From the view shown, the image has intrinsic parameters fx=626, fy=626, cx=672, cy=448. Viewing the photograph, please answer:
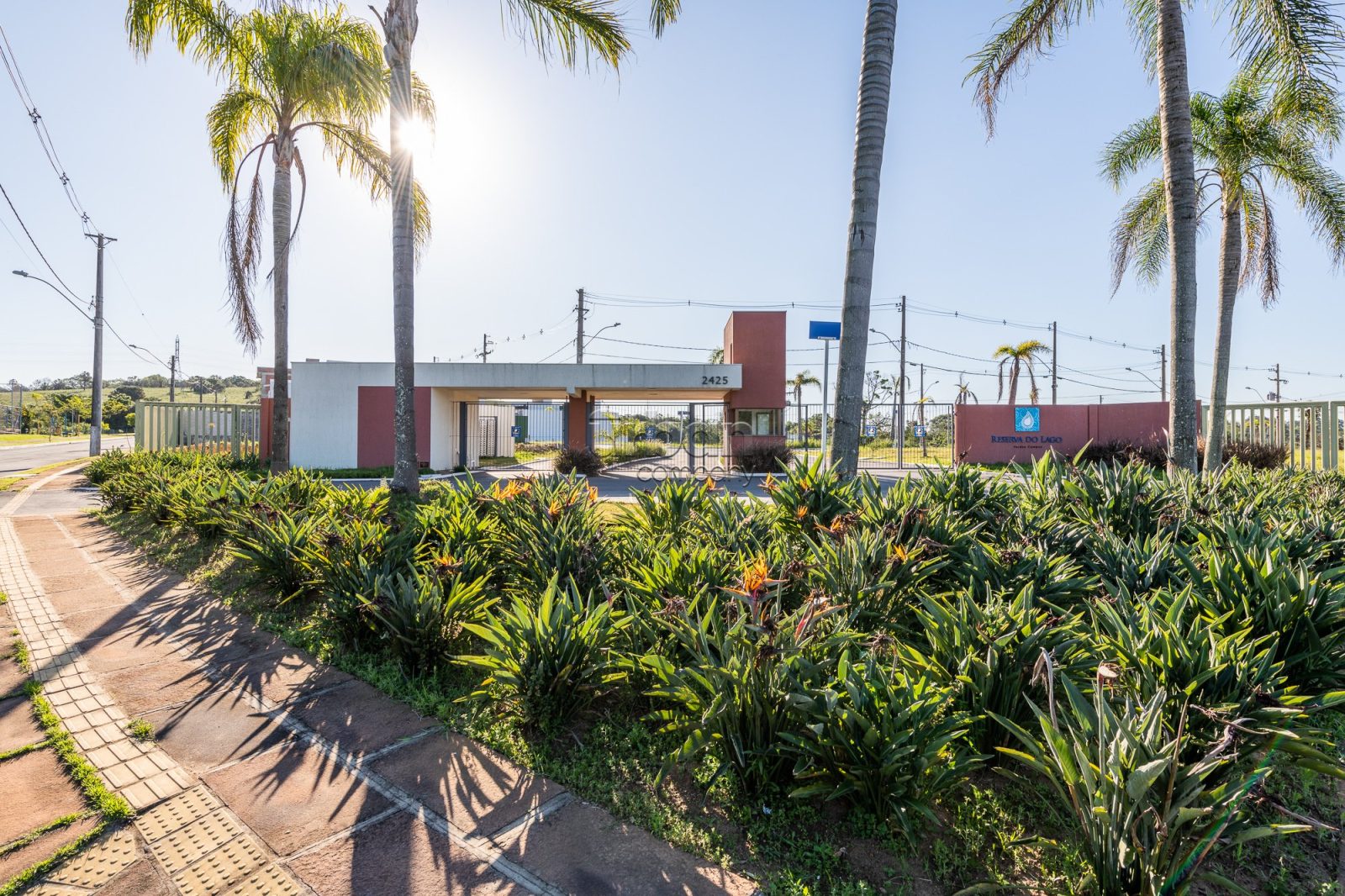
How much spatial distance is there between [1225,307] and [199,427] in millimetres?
23828

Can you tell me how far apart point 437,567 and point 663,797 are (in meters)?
2.11

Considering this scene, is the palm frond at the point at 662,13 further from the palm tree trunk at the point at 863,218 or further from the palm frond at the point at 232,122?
the palm frond at the point at 232,122

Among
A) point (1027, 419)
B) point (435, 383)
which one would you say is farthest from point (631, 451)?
point (1027, 419)

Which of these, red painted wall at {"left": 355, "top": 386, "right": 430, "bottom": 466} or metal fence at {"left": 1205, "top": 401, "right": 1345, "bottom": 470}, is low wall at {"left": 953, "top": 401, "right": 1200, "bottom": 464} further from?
red painted wall at {"left": 355, "top": 386, "right": 430, "bottom": 466}

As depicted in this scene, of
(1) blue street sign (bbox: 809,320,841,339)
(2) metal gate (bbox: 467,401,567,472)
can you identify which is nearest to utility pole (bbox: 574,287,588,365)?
(2) metal gate (bbox: 467,401,567,472)

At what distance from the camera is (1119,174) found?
11.7 metres

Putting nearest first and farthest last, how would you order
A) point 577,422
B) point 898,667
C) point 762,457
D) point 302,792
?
point 302,792 → point 898,667 → point 762,457 → point 577,422

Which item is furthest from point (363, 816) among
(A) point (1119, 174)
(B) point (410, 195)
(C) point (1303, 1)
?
(A) point (1119, 174)

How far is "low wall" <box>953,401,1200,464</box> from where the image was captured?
2092cm

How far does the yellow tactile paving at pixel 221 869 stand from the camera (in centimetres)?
206

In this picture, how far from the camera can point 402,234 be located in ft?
27.9

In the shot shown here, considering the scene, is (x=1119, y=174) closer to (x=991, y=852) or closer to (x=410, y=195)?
(x=410, y=195)

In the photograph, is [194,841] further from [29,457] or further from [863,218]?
[29,457]

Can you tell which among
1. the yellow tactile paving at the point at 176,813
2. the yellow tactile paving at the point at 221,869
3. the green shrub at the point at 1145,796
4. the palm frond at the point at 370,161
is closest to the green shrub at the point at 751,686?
the green shrub at the point at 1145,796
